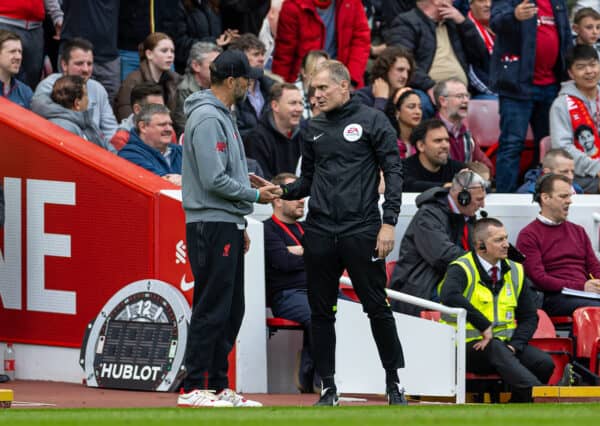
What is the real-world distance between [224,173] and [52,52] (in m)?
6.25

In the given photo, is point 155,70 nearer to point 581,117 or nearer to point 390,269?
point 390,269

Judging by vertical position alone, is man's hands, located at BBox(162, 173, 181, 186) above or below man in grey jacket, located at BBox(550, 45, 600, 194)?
below

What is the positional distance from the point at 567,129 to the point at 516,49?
3.53 ft

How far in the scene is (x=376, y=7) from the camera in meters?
16.4

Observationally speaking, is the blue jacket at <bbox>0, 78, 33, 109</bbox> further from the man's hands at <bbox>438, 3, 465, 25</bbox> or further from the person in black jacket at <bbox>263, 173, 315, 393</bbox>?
the man's hands at <bbox>438, 3, 465, 25</bbox>

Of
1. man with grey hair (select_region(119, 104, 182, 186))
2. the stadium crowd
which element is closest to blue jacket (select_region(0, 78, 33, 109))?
the stadium crowd

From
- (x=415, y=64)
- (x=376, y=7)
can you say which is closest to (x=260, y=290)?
(x=415, y=64)

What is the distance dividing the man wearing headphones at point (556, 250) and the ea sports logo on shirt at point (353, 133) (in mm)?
3017

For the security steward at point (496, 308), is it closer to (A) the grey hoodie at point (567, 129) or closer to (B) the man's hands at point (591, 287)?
(B) the man's hands at point (591, 287)

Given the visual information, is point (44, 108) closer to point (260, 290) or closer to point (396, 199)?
point (260, 290)

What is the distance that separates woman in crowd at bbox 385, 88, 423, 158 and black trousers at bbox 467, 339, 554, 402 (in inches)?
134

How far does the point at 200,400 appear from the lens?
8.21m

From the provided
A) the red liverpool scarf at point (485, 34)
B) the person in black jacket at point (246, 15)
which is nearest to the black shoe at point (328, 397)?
the person in black jacket at point (246, 15)

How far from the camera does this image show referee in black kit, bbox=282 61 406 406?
848cm
